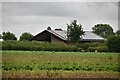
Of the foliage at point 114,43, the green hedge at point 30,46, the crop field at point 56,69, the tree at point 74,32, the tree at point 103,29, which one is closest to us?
the crop field at point 56,69

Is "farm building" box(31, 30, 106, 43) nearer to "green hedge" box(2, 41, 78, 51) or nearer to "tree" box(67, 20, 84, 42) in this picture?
"tree" box(67, 20, 84, 42)

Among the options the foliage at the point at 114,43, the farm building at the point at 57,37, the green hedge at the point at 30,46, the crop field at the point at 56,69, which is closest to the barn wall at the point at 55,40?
the farm building at the point at 57,37

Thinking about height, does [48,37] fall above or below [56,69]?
above

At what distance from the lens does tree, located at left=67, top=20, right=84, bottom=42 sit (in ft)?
188

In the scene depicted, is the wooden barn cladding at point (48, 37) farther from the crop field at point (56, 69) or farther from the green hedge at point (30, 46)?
the crop field at point (56, 69)

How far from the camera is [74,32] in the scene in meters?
57.6

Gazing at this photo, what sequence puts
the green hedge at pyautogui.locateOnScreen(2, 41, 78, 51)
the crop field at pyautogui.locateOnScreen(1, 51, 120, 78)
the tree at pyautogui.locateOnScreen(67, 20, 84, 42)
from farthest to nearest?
the tree at pyautogui.locateOnScreen(67, 20, 84, 42) < the green hedge at pyautogui.locateOnScreen(2, 41, 78, 51) < the crop field at pyautogui.locateOnScreen(1, 51, 120, 78)

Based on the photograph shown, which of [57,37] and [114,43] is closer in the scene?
[114,43]

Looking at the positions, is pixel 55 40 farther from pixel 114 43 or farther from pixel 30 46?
pixel 114 43

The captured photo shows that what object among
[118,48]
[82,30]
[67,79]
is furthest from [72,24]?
[67,79]

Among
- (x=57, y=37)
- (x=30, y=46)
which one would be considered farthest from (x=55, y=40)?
(x=30, y=46)

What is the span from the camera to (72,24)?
5969 centimetres

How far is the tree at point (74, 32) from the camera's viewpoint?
57253mm

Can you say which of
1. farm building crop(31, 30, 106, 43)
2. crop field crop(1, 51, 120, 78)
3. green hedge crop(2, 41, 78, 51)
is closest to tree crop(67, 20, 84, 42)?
farm building crop(31, 30, 106, 43)
